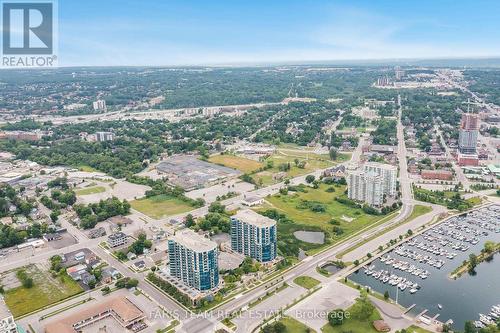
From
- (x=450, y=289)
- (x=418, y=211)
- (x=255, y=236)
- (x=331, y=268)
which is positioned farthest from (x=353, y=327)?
(x=418, y=211)

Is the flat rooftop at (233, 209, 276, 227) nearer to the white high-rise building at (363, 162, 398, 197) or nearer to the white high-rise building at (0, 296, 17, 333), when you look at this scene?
the white high-rise building at (0, 296, 17, 333)

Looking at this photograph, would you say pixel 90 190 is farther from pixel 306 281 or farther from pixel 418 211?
pixel 418 211

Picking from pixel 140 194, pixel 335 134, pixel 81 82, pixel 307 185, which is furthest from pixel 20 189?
pixel 81 82

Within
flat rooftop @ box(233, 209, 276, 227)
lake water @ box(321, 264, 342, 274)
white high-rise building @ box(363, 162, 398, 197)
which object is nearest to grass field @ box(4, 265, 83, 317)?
flat rooftop @ box(233, 209, 276, 227)

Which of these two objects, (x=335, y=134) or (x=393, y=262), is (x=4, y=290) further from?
(x=335, y=134)

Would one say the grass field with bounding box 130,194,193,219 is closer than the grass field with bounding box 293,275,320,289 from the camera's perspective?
No

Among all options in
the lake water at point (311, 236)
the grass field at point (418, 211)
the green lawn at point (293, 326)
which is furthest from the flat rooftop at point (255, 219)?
the grass field at point (418, 211)
